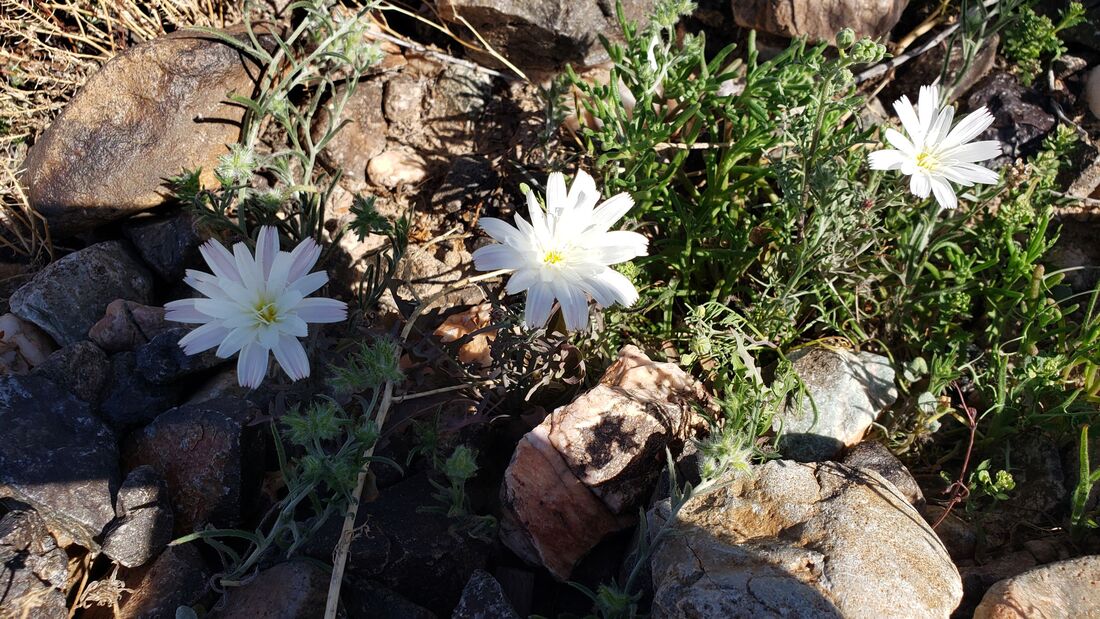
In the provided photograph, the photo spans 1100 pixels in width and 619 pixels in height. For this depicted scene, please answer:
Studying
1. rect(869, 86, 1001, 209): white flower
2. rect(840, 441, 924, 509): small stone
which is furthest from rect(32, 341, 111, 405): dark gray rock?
rect(869, 86, 1001, 209): white flower

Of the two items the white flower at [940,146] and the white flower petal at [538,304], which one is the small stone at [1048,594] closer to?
the white flower at [940,146]

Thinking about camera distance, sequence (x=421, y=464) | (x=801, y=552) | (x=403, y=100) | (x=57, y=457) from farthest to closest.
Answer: (x=403, y=100), (x=421, y=464), (x=57, y=457), (x=801, y=552)

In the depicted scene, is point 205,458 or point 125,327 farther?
point 125,327

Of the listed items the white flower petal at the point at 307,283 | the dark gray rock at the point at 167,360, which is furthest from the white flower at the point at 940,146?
the dark gray rock at the point at 167,360

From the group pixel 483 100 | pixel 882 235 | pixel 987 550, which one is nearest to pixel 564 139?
pixel 483 100

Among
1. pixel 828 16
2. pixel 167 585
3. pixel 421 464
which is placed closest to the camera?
pixel 167 585

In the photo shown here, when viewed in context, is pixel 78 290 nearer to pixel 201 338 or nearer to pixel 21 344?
pixel 21 344

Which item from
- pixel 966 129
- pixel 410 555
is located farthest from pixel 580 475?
pixel 966 129
